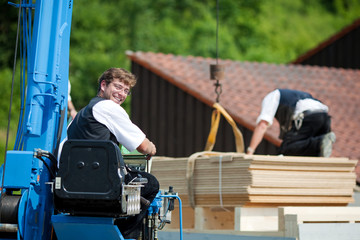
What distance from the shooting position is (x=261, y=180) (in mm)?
7148

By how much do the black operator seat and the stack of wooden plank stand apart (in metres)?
2.49

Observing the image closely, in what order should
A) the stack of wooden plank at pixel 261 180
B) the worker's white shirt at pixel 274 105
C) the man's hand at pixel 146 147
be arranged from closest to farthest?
1. the man's hand at pixel 146 147
2. the stack of wooden plank at pixel 261 180
3. the worker's white shirt at pixel 274 105

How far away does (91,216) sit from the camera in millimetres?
4938

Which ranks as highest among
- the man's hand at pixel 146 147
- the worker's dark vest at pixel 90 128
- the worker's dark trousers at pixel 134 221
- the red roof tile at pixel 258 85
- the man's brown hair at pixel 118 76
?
the red roof tile at pixel 258 85

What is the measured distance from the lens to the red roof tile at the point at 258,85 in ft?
54.3

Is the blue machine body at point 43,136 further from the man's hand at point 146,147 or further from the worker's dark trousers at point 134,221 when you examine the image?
the man's hand at point 146,147

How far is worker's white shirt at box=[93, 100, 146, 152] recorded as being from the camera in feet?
17.0

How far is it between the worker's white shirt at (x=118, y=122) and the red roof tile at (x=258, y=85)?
32.8ft

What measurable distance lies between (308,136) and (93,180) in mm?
4787

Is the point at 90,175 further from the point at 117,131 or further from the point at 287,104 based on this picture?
the point at 287,104

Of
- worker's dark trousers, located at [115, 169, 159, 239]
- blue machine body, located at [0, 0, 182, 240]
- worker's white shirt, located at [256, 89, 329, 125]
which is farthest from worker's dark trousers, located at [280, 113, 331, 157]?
worker's dark trousers, located at [115, 169, 159, 239]

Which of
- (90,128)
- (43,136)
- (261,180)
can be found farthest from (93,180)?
(261,180)

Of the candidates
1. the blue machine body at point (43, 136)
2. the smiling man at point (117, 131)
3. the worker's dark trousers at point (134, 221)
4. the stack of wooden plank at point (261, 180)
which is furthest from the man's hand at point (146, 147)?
the stack of wooden plank at point (261, 180)

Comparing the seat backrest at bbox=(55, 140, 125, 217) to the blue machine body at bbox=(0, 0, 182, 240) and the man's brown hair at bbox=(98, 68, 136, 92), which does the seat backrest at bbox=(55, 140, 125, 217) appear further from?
the man's brown hair at bbox=(98, 68, 136, 92)
